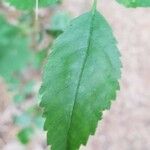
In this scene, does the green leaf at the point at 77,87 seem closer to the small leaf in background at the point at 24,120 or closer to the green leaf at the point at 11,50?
the green leaf at the point at 11,50

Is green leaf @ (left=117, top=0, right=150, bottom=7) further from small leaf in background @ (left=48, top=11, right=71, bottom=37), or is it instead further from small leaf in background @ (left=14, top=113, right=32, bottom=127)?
small leaf in background @ (left=14, top=113, right=32, bottom=127)

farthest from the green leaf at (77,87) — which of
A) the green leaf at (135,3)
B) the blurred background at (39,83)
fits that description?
the blurred background at (39,83)

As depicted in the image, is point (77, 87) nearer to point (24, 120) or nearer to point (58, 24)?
point (58, 24)

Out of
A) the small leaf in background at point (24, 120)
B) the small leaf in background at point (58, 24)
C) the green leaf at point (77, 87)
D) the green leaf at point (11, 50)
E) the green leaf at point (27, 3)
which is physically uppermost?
the green leaf at point (11, 50)

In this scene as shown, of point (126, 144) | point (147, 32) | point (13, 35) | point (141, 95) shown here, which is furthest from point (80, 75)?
point (147, 32)

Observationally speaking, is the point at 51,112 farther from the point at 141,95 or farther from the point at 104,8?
the point at 104,8

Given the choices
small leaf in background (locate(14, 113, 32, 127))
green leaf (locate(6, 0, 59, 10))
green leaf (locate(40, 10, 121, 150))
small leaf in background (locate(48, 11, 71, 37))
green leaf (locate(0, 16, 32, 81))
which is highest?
green leaf (locate(0, 16, 32, 81))

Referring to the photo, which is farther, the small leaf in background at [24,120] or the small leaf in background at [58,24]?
the small leaf in background at [24,120]

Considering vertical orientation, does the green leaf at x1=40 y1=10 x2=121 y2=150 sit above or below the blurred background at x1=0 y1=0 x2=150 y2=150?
below

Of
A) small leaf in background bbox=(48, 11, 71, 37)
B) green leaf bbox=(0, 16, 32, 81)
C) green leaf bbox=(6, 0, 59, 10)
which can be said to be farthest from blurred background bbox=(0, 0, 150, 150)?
green leaf bbox=(6, 0, 59, 10)
